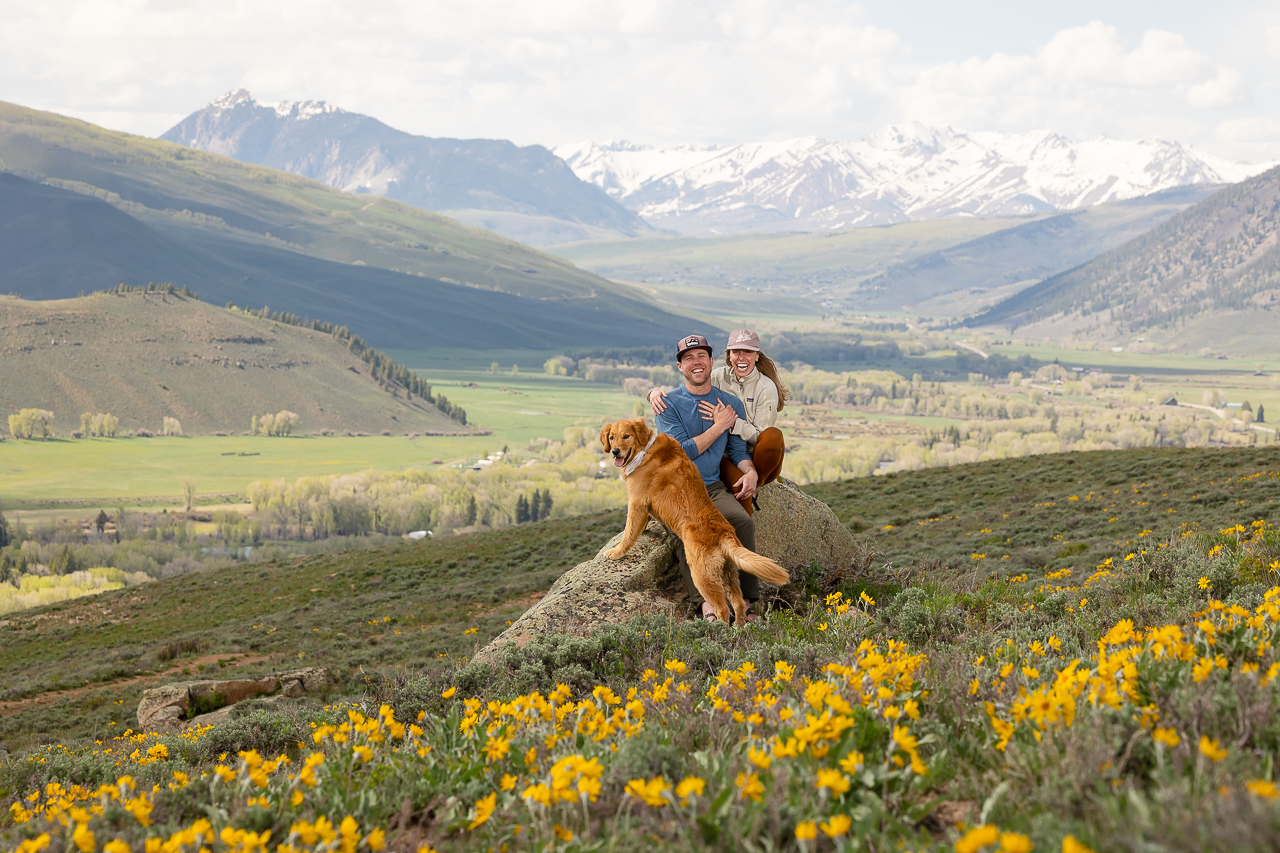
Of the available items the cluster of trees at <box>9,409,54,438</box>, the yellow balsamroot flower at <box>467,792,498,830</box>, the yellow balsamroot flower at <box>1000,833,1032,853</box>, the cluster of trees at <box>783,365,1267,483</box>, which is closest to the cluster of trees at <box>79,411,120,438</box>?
the cluster of trees at <box>9,409,54,438</box>

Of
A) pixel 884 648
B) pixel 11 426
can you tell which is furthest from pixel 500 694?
pixel 11 426

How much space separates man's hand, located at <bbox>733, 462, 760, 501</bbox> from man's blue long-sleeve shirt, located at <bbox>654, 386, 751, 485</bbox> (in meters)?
0.28

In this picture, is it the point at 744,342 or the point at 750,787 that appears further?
the point at 744,342

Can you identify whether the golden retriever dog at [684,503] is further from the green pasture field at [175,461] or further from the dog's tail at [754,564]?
the green pasture field at [175,461]

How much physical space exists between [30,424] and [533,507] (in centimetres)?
13209

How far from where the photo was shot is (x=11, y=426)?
17562 centimetres

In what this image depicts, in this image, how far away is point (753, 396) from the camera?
395 inches

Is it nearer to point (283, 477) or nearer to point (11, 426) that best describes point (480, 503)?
point (283, 477)

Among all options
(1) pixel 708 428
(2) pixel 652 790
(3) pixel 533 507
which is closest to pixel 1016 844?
(2) pixel 652 790

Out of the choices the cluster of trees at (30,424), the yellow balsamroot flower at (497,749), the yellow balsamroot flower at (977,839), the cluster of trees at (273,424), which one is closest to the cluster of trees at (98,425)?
the cluster of trees at (30,424)

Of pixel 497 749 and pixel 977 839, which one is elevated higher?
pixel 977 839

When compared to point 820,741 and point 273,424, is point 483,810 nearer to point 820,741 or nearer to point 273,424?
point 820,741

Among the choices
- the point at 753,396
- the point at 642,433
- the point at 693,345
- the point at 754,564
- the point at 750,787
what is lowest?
the point at 754,564

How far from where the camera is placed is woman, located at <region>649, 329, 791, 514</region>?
9.92 m
